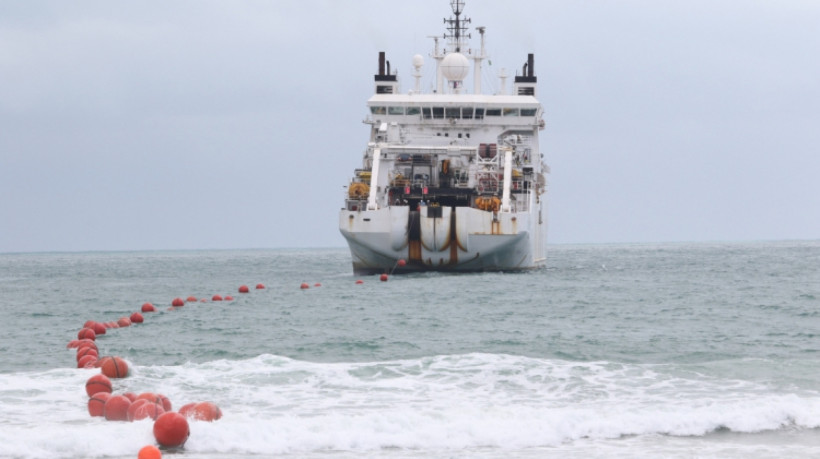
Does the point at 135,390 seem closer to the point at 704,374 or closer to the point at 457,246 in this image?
the point at 704,374

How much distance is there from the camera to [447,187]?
43562 mm

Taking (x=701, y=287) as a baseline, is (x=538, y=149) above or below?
above

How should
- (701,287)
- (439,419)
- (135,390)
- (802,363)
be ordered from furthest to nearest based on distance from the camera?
(701,287) → (802,363) → (135,390) → (439,419)

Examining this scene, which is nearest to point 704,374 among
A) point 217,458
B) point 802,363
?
point 802,363

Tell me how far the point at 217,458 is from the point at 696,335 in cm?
1407

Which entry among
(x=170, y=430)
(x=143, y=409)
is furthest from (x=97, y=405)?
(x=170, y=430)

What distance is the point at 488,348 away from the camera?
22.3m

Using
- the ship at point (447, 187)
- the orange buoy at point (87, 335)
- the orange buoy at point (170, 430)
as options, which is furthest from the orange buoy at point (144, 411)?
the ship at point (447, 187)

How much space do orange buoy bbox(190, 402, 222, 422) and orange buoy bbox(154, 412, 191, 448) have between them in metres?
0.95

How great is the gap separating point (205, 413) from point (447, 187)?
29425 millimetres

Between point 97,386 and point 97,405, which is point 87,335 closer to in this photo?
point 97,386

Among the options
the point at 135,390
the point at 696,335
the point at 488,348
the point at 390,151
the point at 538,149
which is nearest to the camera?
the point at 135,390

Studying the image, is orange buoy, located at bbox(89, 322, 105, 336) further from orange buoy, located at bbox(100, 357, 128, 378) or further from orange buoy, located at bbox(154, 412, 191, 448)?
orange buoy, located at bbox(154, 412, 191, 448)

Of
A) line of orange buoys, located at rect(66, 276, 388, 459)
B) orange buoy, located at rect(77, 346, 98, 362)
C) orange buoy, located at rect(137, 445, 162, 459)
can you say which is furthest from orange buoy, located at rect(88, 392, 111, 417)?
orange buoy, located at rect(77, 346, 98, 362)
